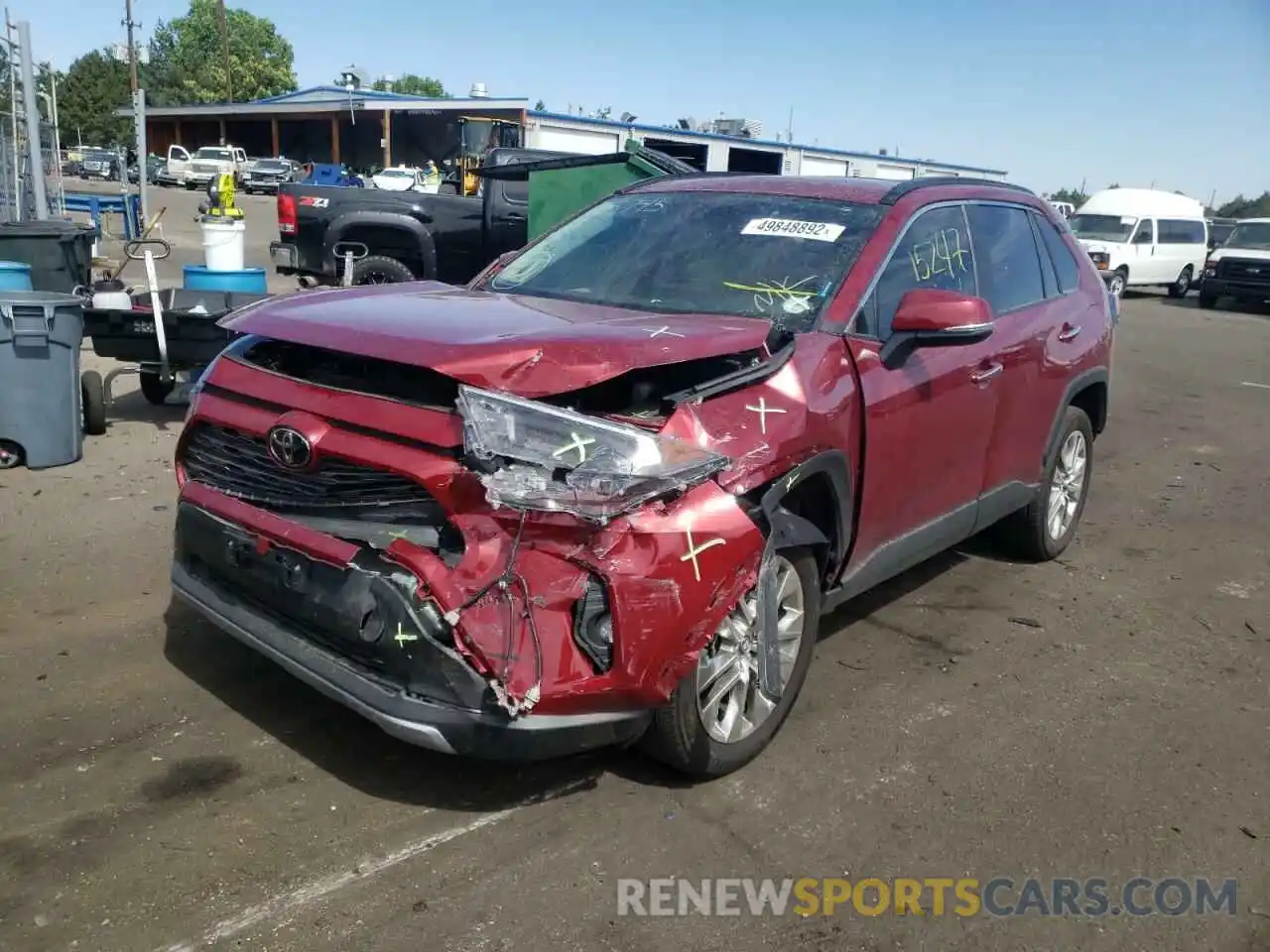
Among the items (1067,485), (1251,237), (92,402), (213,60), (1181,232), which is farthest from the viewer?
(213,60)

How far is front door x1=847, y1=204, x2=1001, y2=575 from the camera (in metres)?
3.79

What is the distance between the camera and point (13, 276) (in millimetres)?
7602

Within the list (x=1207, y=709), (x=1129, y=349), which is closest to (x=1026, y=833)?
(x=1207, y=709)

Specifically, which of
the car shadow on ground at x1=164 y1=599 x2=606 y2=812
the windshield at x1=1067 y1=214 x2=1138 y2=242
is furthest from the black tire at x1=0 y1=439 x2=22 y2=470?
the windshield at x1=1067 y1=214 x2=1138 y2=242

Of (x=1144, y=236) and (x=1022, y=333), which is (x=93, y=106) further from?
(x=1022, y=333)

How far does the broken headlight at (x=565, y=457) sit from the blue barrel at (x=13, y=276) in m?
6.15

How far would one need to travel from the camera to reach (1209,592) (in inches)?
214

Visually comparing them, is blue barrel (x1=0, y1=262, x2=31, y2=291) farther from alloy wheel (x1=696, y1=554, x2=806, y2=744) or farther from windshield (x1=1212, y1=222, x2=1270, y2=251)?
windshield (x1=1212, y1=222, x2=1270, y2=251)

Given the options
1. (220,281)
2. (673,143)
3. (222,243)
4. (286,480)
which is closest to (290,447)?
(286,480)

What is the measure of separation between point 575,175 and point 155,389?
13.8 ft

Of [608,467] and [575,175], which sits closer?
[608,467]

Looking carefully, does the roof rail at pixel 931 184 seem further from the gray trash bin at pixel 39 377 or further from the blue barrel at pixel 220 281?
the blue barrel at pixel 220 281

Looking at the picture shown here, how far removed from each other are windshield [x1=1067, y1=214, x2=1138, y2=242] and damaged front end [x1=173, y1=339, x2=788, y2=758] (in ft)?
80.4

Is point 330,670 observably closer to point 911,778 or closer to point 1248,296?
point 911,778
